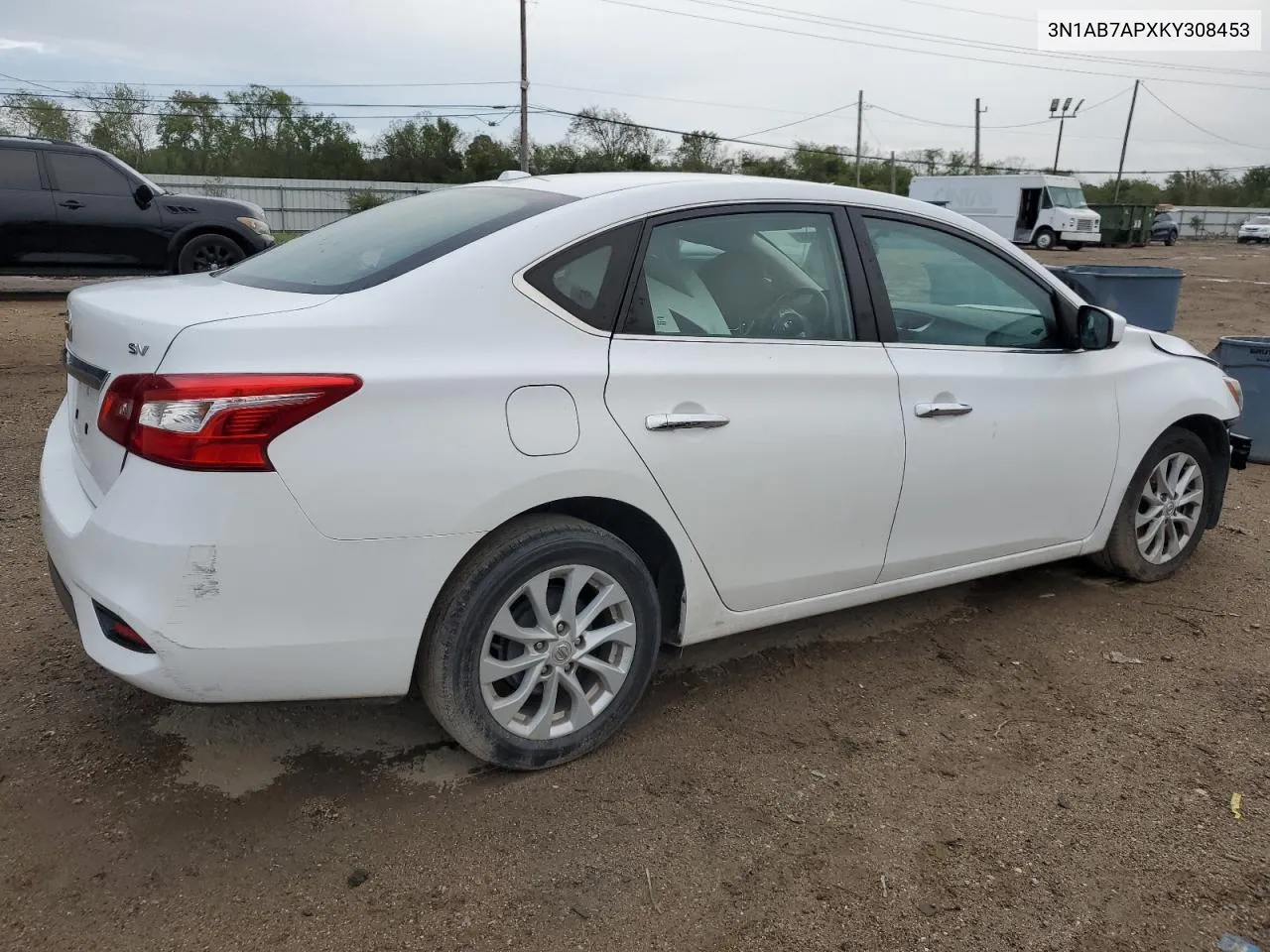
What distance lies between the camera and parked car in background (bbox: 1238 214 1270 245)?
4594 cm

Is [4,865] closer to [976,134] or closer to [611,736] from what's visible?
[611,736]

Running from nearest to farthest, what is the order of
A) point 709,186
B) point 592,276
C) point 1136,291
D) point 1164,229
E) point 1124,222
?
1. point 592,276
2. point 709,186
3. point 1136,291
4. point 1124,222
5. point 1164,229

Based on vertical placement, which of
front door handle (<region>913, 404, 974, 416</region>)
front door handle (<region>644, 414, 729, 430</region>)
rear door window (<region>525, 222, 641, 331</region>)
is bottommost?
front door handle (<region>913, 404, 974, 416</region>)

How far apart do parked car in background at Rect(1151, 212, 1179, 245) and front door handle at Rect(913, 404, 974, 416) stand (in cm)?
4374

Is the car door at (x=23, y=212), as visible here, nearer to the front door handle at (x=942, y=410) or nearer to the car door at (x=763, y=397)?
the car door at (x=763, y=397)

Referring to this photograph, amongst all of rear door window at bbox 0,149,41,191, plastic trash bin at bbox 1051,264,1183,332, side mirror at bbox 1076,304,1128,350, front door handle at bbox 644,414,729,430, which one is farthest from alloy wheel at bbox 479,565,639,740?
rear door window at bbox 0,149,41,191

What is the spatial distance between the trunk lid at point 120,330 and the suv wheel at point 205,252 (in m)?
9.38

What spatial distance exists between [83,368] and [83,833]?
118 centimetres

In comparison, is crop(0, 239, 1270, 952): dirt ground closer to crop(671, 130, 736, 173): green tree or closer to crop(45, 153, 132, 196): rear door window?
crop(45, 153, 132, 196): rear door window

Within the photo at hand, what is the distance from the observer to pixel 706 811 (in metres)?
2.68

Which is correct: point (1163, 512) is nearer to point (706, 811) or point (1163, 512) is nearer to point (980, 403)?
point (980, 403)

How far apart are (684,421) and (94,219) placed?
10.9m

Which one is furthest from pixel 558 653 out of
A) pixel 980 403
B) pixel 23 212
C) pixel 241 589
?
pixel 23 212

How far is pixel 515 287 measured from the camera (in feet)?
8.69
